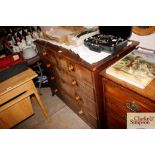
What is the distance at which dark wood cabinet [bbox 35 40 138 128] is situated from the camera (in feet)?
5.46

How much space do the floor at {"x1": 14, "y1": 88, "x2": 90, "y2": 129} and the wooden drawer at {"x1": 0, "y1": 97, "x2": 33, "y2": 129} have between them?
275 mm

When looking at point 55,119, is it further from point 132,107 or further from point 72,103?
point 132,107

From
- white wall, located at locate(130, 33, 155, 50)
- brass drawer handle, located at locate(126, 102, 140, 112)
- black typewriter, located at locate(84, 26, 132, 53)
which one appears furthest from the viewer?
white wall, located at locate(130, 33, 155, 50)

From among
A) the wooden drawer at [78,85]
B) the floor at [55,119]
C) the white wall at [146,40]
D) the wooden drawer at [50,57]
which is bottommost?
the floor at [55,119]

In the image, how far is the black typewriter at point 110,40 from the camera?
5.41ft

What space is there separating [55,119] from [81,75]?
51.1 inches

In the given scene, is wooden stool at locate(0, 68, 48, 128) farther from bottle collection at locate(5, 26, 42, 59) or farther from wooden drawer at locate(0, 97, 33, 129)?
bottle collection at locate(5, 26, 42, 59)

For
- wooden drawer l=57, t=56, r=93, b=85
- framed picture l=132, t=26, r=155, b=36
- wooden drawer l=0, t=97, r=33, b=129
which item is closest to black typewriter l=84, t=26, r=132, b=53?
framed picture l=132, t=26, r=155, b=36

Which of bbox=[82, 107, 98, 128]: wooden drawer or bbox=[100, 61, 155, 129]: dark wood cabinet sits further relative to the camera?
bbox=[82, 107, 98, 128]: wooden drawer

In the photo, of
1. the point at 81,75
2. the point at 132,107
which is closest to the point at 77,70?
the point at 81,75

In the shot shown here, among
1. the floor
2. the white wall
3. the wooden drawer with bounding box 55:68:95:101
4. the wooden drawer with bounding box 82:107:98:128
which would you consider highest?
the white wall

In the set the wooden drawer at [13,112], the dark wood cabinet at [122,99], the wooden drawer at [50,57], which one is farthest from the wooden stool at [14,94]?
the dark wood cabinet at [122,99]

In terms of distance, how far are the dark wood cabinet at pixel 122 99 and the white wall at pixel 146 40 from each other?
59 centimetres

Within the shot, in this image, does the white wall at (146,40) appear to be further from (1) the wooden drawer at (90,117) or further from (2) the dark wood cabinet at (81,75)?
(1) the wooden drawer at (90,117)
